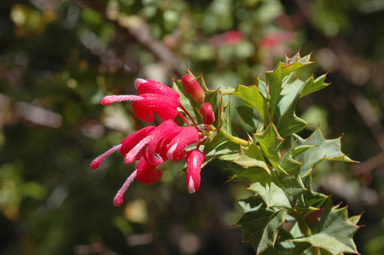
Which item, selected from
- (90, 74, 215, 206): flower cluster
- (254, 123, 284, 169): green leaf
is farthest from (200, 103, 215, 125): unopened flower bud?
(254, 123, 284, 169): green leaf

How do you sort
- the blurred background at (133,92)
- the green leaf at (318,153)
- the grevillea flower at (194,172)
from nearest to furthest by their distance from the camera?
the grevillea flower at (194,172) → the green leaf at (318,153) → the blurred background at (133,92)

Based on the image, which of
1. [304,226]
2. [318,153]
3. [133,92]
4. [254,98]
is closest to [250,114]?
[254,98]

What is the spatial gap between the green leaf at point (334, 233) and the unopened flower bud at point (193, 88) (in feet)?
1.30

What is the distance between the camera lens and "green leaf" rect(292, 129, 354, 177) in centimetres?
98

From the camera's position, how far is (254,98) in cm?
102

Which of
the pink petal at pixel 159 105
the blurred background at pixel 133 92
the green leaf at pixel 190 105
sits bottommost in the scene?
the blurred background at pixel 133 92

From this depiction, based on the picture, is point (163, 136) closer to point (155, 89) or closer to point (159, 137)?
point (159, 137)

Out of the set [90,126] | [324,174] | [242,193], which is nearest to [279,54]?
[324,174]

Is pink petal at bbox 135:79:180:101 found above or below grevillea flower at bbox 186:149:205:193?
above

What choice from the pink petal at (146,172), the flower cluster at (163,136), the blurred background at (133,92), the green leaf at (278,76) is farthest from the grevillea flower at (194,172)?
the blurred background at (133,92)

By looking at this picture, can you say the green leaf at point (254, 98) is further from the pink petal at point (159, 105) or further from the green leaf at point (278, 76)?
the pink petal at point (159, 105)

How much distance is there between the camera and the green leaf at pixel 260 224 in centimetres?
96

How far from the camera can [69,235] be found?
2475mm

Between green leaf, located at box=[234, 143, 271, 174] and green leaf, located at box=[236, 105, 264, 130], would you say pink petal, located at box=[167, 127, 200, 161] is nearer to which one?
green leaf, located at box=[234, 143, 271, 174]
